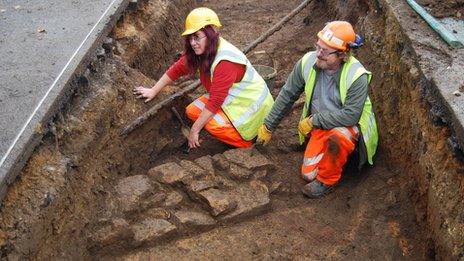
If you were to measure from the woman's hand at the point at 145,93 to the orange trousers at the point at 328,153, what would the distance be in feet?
5.84

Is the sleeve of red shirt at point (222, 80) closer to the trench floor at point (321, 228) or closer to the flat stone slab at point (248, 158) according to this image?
the flat stone slab at point (248, 158)

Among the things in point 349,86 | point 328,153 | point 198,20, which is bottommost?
point 328,153

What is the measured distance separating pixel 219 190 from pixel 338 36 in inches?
69.1

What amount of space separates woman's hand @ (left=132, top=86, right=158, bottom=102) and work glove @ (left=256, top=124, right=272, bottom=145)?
4.06ft

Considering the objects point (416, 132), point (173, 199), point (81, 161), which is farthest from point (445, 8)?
point (81, 161)

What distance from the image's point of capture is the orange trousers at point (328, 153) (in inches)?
177

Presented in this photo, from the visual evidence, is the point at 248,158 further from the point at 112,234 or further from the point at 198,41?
the point at 112,234

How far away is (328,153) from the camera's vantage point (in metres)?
4.57

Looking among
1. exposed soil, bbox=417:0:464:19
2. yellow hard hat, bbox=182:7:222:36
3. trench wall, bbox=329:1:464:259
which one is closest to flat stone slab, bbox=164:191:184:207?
yellow hard hat, bbox=182:7:222:36

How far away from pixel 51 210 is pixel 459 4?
15.5 ft

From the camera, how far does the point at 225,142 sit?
5.22 metres

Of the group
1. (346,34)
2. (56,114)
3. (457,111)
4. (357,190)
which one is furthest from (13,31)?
(457,111)

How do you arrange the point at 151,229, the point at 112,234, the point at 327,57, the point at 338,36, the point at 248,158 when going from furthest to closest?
1. the point at 248,158
2. the point at 327,57
3. the point at 338,36
4. the point at 151,229
5. the point at 112,234

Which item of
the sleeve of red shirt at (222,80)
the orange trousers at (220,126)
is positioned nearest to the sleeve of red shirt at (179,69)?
the orange trousers at (220,126)
